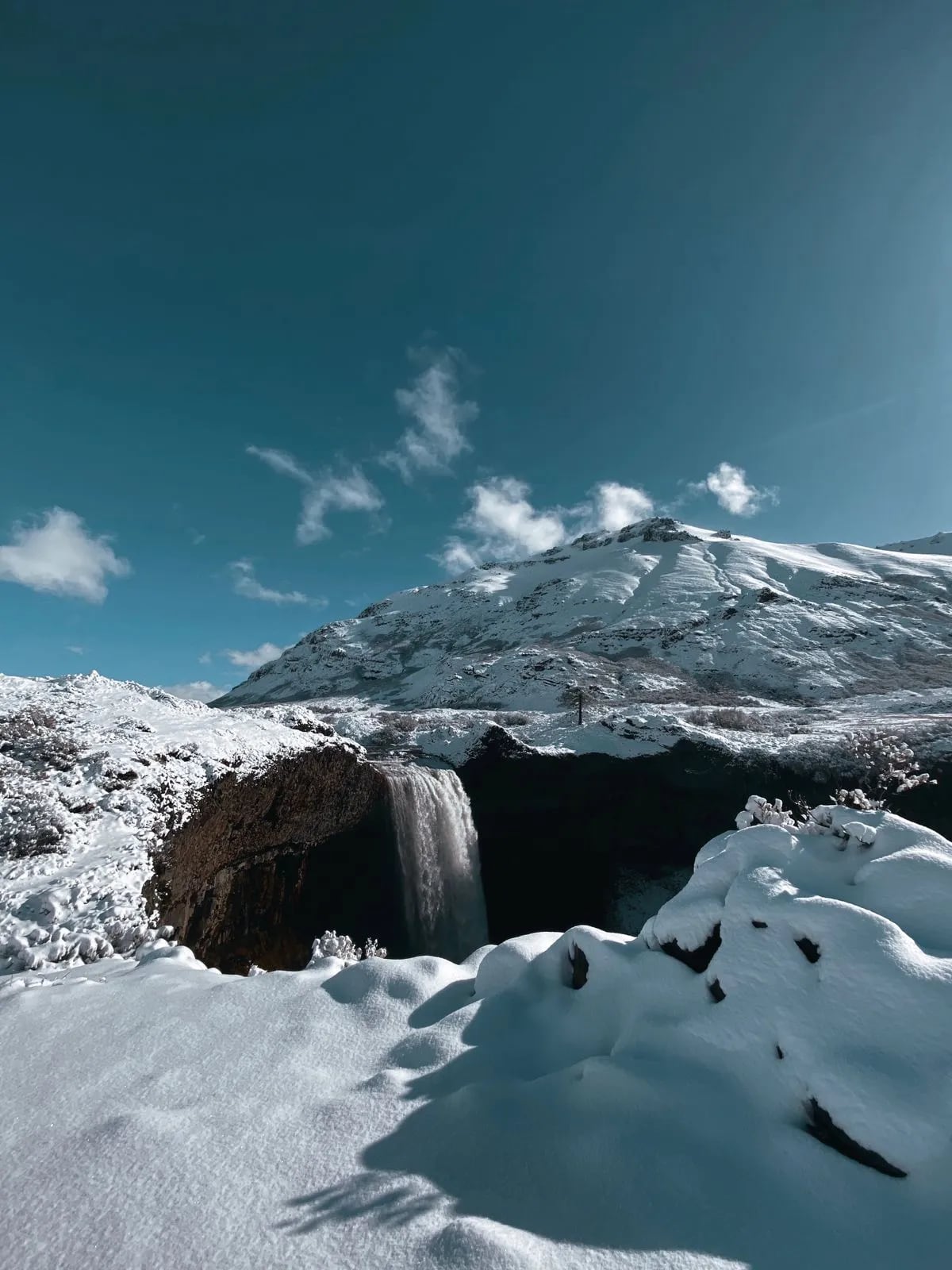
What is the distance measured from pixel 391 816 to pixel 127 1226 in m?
17.6

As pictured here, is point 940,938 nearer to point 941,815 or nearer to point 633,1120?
point 633,1120

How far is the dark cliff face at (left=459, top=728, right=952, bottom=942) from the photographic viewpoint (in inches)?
933

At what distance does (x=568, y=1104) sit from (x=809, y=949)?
215 cm

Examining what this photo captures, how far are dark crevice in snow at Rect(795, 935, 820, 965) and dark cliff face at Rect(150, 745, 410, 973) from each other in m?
10.3

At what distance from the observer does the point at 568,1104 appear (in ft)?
12.2

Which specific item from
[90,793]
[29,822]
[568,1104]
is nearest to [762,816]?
[568,1104]

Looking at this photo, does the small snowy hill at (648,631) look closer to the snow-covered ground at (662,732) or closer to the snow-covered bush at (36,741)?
the snow-covered ground at (662,732)

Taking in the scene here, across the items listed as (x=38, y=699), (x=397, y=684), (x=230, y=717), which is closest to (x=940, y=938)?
(x=230, y=717)

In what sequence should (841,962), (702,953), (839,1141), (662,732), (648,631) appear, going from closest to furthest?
(839,1141) < (841,962) < (702,953) < (662,732) < (648,631)

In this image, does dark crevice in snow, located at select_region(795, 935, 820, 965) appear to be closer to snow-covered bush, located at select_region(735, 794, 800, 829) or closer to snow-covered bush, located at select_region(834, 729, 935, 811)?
snow-covered bush, located at select_region(735, 794, 800, 829)

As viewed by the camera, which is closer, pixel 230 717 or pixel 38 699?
pixel 38 699

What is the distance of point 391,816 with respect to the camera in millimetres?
19984

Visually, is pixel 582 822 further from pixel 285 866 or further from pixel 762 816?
pixel 762 816

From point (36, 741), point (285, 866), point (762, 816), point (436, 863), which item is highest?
point (36, 741)
